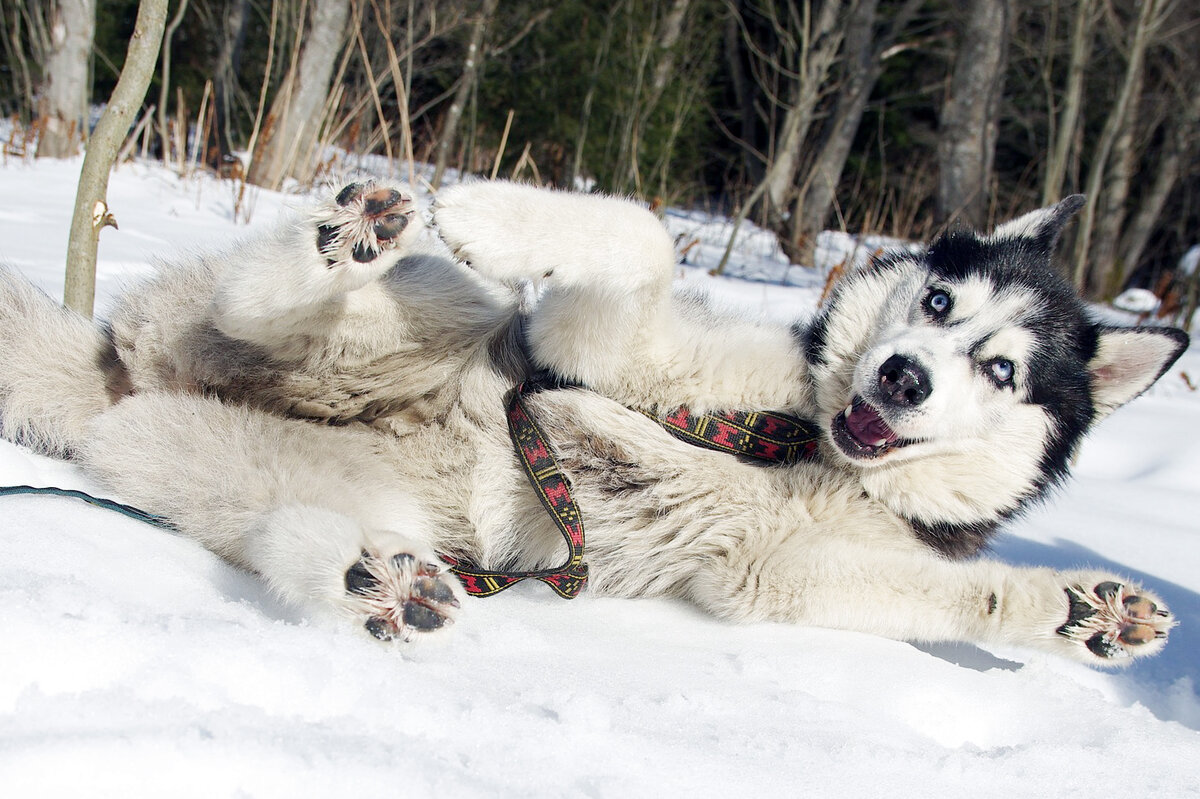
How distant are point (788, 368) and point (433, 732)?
134 centimetres

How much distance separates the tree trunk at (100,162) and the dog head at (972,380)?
1.98 m

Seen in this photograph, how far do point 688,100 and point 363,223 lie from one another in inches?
380

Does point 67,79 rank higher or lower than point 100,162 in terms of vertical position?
higher

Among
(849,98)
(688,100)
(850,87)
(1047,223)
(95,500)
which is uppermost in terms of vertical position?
(850,87)

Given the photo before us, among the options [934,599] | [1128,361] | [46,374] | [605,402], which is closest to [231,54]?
[46,374]

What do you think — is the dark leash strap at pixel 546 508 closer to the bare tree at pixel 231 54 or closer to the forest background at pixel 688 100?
the forest background at pixel 688 100

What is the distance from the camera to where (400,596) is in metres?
1.35

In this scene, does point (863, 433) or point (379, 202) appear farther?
point (863, 433)

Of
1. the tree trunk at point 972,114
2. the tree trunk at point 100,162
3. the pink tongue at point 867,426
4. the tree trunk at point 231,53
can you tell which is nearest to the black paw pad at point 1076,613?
the pink tongue at point 867,426

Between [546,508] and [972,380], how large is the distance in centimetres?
103

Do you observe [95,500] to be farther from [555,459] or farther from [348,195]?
[555,459]

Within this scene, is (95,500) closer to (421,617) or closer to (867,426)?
(421,617)

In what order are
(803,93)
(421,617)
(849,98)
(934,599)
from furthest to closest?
(849,98) < (803,93) < (934,599) < (421,617)

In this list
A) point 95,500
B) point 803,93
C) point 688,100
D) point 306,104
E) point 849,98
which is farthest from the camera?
point 849,98
